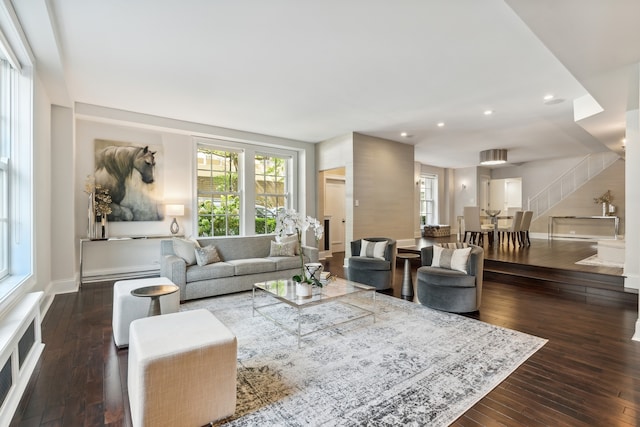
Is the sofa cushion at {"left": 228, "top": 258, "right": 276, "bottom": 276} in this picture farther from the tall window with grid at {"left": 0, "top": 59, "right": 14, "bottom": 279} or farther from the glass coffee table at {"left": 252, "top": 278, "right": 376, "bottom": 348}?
the tall window with grid at {"left": 0, "top": 59, "right": 14, "bottom": 279}

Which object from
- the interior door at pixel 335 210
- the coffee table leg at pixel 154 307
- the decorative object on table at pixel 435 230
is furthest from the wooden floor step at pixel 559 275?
the coffee table leg at pixel 154 307

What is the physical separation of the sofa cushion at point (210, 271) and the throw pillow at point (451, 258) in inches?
112

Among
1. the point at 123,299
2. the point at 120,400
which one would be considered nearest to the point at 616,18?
the point at 120,400

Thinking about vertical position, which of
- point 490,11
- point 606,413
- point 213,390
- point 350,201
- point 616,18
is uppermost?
point 490,11

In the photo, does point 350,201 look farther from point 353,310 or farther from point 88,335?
point 88,335

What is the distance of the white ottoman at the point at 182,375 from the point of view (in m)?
1.56

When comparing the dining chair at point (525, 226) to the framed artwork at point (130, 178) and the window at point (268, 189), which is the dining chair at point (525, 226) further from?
the framed artwork at point (130, 178)

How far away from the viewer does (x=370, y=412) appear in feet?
6.07

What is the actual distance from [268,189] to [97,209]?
3311mm

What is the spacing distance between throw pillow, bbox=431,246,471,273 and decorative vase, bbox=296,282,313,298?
75.2 inches

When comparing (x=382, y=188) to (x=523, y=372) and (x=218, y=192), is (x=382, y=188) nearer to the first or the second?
(x=218, y=192)

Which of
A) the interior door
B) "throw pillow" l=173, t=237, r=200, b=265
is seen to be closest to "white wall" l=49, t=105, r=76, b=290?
"throw pillow" l=173, t=237, r=200, b=265

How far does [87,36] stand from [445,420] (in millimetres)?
4356

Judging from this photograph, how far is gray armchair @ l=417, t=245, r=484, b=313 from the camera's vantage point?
359 centimetres
